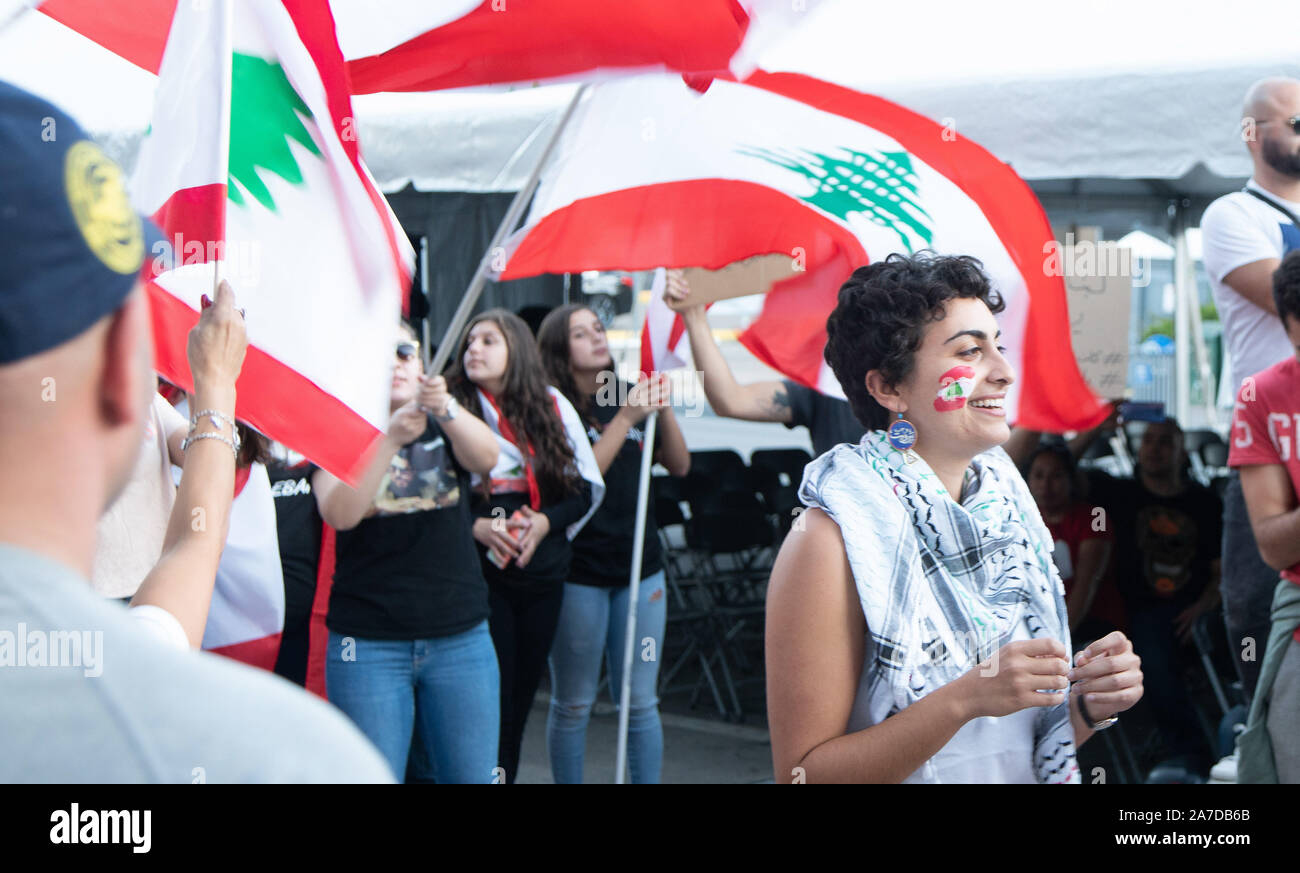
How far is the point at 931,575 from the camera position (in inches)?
79.4

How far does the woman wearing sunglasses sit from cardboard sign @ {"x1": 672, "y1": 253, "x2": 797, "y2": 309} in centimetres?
103

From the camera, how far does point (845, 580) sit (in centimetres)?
195

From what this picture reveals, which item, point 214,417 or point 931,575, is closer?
point 214,417

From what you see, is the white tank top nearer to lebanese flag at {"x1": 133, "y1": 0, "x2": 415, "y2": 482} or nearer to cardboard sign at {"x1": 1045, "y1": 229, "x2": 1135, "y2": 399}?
lebanese flag at {"x1": 133, "y1": 0, "x2": 415, "y2": 482}

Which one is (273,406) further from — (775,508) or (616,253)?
(775,508)

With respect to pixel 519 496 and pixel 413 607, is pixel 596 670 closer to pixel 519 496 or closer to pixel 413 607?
pixel 519 496

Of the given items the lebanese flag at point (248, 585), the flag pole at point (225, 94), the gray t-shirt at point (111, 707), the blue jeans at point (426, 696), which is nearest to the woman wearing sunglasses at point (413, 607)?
the blue jeans at point (426, 696)

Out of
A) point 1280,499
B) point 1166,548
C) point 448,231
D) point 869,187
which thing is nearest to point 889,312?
point 1280,499

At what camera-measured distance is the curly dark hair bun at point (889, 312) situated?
220 cm

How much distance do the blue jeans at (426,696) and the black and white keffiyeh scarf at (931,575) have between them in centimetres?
169

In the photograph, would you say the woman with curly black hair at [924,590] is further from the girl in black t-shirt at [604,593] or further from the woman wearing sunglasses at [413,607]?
the girl in black t-shirt at [604,593]

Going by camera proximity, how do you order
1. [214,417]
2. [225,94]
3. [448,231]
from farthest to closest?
[448,231] < [225,94] < [214,417]

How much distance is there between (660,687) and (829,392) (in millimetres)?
3039

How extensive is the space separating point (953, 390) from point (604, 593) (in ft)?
8.16
